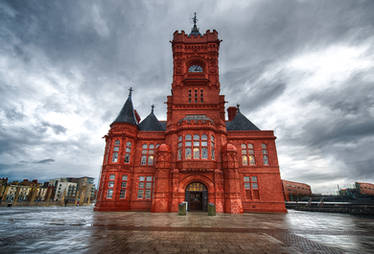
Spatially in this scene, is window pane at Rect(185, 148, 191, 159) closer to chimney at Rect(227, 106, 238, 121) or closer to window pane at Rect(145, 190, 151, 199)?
window pane at Rect(145, 190, 151, 199)

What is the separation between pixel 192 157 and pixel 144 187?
916 cm

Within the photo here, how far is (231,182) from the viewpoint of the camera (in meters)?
21.5

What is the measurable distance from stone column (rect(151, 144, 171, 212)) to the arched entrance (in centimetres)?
289

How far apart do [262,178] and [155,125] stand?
1969cm

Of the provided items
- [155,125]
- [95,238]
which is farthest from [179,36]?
[95,238]

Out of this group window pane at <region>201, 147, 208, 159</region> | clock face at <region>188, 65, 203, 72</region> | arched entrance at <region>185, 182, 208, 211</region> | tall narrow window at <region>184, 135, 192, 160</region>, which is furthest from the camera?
clock face at <region>188, 65, 203, 72</region>

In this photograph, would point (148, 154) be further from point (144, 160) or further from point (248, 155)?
point (248, 155)

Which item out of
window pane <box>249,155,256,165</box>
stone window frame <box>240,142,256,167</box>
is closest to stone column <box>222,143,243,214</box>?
stone window frame <box>240,142,256,167</box>

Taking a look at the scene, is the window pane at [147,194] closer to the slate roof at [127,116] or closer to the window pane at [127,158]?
the window pane at [127,158]

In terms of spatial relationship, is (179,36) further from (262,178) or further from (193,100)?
(262,178)

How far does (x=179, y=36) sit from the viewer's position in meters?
31.3

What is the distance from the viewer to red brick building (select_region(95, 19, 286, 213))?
2178cm

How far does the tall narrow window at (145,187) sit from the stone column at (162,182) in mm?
3402

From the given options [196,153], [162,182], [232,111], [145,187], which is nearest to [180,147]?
[196,153]
